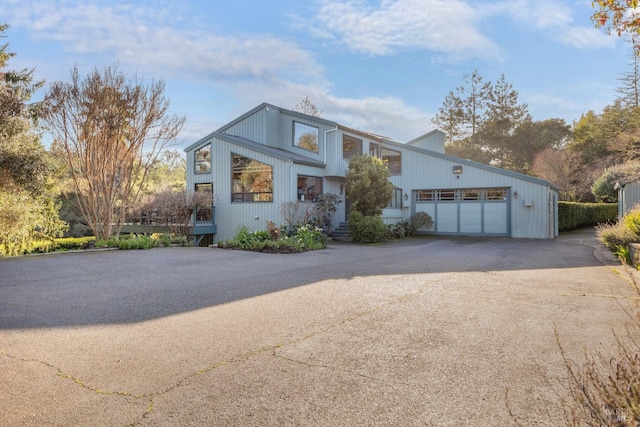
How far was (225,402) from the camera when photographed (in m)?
2.69

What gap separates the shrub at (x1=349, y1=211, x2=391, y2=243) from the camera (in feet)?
52.7

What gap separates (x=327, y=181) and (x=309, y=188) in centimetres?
148

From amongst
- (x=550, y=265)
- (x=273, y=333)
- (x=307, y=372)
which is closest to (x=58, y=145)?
(x=273, y=333)

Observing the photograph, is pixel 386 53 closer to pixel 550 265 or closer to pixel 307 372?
pixel 550 265

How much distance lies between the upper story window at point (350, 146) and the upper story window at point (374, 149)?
1153 mm

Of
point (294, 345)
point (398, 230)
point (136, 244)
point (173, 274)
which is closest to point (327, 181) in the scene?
point (398, 230)

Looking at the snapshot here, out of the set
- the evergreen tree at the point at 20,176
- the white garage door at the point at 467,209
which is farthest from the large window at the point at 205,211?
the white garage door at the point at 467,209

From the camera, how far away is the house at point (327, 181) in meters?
17.4

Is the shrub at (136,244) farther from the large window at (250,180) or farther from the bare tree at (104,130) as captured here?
the large window at (250,180)

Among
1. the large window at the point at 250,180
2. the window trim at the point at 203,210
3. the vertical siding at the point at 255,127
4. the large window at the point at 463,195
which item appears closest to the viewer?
the large window at the point at 250,180

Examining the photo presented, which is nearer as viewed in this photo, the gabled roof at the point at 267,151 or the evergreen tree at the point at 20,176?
the evergreen tree at the point at 20,176

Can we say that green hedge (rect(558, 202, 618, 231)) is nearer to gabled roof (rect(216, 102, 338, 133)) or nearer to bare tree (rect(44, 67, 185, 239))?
gabled roof (rect(216, 102, 338, 133))

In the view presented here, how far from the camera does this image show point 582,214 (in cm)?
2380

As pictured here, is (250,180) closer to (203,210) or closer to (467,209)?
(203,210)
